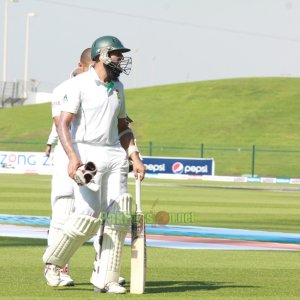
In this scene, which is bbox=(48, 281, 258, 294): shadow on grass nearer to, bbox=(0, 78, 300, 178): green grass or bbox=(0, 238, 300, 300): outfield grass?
bbox=(0, 238, 300, 300): outfield grass

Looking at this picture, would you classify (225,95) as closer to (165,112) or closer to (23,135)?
(165,112)

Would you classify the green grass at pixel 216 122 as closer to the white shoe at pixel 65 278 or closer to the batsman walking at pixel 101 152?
the white shoe at pixel 65 278

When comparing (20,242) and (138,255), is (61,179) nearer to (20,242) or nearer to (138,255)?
(138,255)

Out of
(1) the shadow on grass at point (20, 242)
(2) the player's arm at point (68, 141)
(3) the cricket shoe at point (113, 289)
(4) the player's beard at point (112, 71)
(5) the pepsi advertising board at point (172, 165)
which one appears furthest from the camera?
(5) the pepsi advertising board at point (172, 165)

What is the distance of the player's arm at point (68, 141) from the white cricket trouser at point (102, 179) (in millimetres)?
162

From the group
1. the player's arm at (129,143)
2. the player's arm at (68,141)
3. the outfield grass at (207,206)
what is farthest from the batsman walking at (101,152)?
the outfield grass at (207,206)

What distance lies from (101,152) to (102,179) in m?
0.23

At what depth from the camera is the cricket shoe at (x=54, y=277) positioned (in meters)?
9.83

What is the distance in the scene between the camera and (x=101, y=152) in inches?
371

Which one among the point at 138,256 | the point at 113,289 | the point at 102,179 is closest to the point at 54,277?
the point at 113,289

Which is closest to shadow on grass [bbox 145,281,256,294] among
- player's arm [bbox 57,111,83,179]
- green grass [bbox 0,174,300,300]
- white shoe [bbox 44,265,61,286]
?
green grass [bbox 0,174,300,300]

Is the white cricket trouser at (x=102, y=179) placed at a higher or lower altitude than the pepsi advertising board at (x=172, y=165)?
lower

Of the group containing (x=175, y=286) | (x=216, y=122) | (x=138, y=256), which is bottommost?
(x=175, y=286)

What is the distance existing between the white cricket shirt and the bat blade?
707 mm
